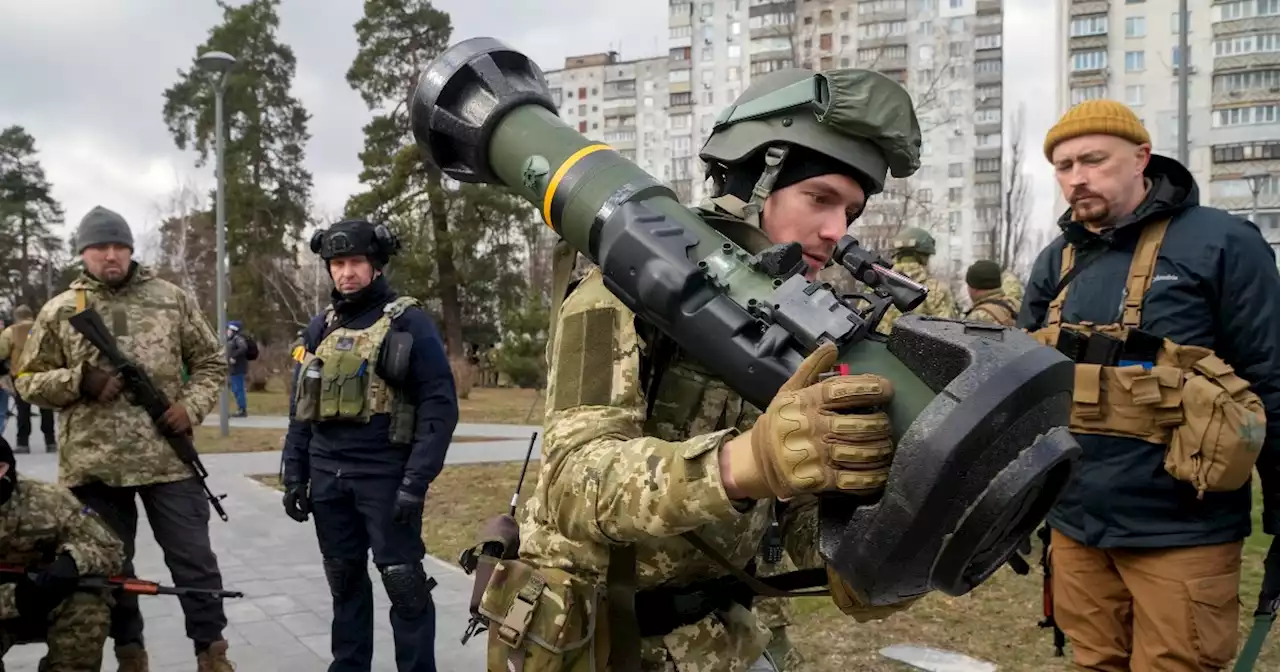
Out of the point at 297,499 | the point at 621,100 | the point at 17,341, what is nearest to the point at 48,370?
the point at 297,499

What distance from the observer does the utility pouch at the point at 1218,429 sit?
102 inches

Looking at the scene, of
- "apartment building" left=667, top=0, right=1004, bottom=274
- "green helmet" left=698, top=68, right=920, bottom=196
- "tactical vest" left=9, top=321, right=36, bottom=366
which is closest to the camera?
"green helmet" left=698, top=68, right=920, bottom=196

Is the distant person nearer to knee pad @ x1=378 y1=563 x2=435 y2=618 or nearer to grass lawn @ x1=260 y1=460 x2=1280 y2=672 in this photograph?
knee pad @ x1=378 y1=563 x2=435 y2=618

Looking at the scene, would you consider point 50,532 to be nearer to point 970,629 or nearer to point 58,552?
point 58,552

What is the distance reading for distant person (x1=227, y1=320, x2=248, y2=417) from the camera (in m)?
16.3

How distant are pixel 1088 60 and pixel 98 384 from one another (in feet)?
160

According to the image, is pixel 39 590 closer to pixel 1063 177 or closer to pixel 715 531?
pixel 715 531

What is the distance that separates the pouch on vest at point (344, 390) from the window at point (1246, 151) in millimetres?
45114

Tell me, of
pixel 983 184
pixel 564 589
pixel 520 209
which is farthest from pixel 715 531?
pixel 983 184

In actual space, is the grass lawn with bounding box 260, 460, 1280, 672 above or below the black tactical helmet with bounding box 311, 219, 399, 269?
below

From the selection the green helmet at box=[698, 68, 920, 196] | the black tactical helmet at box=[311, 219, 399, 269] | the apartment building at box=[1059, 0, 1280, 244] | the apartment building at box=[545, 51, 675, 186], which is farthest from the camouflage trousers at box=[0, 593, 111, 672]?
the apartment building at box=[545, 51, 675, 186]

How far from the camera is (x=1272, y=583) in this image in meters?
2.79

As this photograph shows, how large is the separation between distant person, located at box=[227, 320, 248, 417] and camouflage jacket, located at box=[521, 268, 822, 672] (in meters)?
15.4

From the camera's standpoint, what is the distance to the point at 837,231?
1.85 metres
